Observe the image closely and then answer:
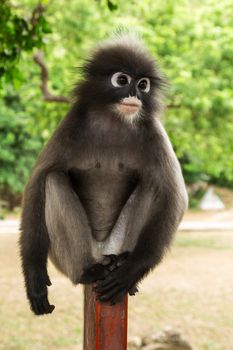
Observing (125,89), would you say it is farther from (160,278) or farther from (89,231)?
(160,278)

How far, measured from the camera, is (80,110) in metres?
2.98

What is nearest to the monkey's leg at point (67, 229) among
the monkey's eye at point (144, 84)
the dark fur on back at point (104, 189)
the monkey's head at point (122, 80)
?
the dark fur on back at point (104, 189)

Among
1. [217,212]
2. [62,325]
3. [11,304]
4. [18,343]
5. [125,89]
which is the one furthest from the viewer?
[217,212]

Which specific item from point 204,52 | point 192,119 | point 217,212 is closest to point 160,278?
point 192,119

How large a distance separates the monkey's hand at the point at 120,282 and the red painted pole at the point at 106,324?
4cm

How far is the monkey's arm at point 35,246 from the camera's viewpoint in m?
2.80

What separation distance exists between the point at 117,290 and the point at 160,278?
9787 mm

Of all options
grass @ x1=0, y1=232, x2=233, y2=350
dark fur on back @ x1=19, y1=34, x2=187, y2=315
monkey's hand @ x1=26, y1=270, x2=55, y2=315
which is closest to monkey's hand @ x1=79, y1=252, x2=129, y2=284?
dark fur on back @ x1=19, y1=34, x2=187, y2=315

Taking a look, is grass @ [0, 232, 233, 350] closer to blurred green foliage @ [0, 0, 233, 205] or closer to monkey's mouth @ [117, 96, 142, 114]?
blurred green foliage @ [0, 0, 233, 205]

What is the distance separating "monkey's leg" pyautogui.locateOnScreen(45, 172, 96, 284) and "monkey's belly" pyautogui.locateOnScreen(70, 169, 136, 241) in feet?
0.42

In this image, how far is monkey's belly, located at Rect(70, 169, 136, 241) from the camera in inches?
117

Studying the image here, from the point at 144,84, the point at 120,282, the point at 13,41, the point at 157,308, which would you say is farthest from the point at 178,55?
the point at 120,282

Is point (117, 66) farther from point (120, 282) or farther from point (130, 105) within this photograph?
point (120, 282)

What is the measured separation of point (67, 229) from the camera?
2822mm
